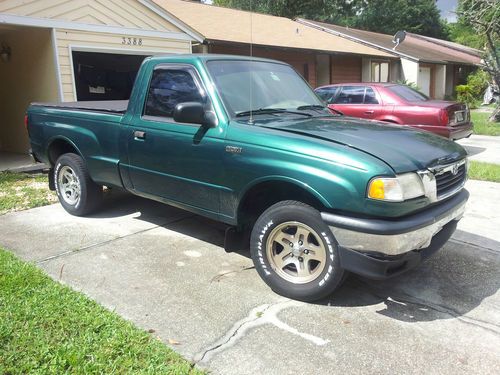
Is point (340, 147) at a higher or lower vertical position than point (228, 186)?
higher

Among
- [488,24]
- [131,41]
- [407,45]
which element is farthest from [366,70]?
[131,41]

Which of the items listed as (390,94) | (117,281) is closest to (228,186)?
Answer: (117,281)

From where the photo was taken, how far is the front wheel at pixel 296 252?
3.43 metres

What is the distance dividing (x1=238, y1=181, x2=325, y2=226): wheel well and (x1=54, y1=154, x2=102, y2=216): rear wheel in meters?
2.50

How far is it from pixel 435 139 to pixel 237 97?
1.82 m

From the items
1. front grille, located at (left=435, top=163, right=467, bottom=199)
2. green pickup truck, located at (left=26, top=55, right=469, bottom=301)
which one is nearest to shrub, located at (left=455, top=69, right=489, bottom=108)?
front grille, located at (left=435, top=163, right=467, bottom=199)

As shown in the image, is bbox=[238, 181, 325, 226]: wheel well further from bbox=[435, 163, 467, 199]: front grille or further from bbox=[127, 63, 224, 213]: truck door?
bbox=[435, 163, 467, 199]: front grille

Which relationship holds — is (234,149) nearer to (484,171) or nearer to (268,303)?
(268,303)

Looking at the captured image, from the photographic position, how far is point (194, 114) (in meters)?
3.91

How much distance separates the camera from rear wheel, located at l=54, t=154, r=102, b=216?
18.5ft

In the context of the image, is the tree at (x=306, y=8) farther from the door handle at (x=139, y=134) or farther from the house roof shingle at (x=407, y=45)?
the door handle at (x=139, y=134)

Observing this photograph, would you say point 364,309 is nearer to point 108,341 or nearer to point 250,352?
point 250,352

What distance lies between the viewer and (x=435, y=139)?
4.09 meters

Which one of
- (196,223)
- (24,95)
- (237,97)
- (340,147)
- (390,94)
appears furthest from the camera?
(24,95)
